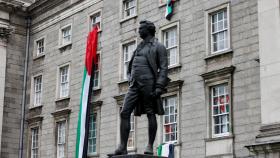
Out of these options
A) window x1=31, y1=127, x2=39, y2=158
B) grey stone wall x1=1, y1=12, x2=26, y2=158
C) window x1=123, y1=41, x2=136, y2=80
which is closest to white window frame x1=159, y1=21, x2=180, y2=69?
window x1=123, y1=41, x2=136, y2=80

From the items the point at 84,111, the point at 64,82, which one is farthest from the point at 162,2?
the point at 64,82

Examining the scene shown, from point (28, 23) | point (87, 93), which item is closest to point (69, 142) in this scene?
point (87, 93)

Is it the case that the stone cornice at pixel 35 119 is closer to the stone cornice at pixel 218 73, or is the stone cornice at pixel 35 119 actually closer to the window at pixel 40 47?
the window at pixel 40 47

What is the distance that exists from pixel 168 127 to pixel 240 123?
451 cm

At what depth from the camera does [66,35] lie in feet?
116

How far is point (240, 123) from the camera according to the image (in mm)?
22547

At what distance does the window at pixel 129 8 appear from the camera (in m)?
30.4

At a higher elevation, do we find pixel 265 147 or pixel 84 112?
pixel 84 112

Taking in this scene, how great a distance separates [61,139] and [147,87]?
2288cm

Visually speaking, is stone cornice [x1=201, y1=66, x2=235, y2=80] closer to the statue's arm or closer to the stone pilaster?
the statue's arm

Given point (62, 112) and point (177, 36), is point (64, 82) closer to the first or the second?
point (62, 112)

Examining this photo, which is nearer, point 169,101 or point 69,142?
point 169,101

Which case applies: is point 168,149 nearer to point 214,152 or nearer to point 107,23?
point 214,152

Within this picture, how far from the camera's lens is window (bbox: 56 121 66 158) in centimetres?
3307
